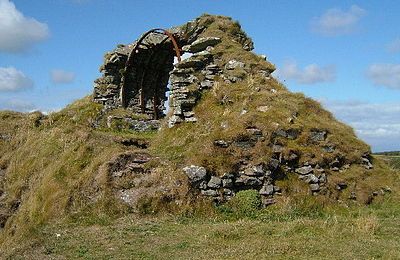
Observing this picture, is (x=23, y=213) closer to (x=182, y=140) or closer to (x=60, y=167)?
(x=60, y=167)

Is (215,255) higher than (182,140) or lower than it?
lower

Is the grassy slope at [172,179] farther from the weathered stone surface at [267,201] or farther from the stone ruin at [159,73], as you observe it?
the stone ruin at [159,73]

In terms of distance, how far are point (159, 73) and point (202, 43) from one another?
277 inches

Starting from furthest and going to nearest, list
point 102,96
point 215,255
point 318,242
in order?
1. point 102,96
2. point 318,242
3. point 215,255

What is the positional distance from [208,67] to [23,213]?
9.23m

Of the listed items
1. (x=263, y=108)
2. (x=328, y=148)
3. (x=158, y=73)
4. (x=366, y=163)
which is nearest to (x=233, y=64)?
(x=263, y=108)

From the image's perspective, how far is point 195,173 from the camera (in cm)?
1509

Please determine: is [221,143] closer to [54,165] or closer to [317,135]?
[317,135]

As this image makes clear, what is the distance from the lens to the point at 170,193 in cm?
1460

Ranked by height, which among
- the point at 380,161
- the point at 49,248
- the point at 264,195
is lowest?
the point at 49,248

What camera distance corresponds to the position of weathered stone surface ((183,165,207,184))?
1499 centimetres

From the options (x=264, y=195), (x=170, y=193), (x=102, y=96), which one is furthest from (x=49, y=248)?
(x=102, y=96)

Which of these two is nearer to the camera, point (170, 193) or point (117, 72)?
point (170, 193)

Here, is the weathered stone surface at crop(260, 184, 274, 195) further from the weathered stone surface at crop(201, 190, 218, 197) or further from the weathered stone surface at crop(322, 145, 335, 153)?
the weathered stone surface at crop(322, 145, 335, 153)
